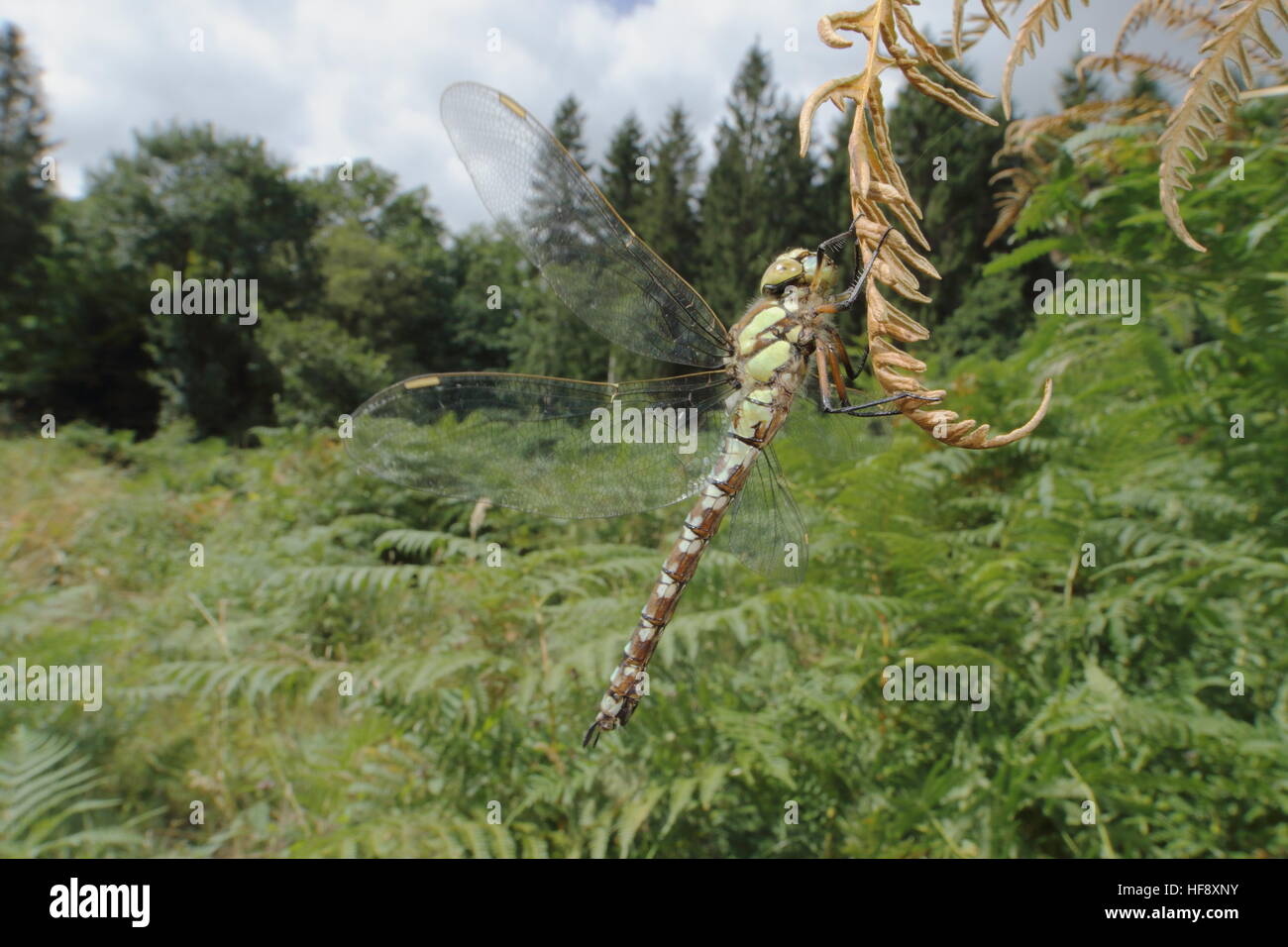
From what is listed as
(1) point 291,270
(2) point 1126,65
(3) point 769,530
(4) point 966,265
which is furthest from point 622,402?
(1) point 291,270

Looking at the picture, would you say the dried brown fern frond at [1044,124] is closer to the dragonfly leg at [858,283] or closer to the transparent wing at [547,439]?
the transparent wing at [547,439]

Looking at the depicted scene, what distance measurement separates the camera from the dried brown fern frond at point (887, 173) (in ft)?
1.60

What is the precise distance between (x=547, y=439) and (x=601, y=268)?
0.26 meters

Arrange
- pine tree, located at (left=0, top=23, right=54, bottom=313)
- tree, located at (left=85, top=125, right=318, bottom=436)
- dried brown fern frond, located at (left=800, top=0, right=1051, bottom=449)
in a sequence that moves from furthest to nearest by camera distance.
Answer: pine tree, located at (left=0, top=23, right=54, bottom=313) < tree, located at (left=85, top=125, right=318, bottom=436) < dried brown fern frond, located at (left=800, top=0, right=1051, bottom=449)

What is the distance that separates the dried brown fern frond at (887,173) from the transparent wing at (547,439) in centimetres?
35

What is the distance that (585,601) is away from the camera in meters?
2.62

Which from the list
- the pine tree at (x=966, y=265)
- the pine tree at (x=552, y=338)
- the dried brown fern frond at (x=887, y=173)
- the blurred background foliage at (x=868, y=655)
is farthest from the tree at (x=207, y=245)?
the dried brown fern frond at (x=887, y=173)

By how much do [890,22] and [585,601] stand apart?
2298 millimetres

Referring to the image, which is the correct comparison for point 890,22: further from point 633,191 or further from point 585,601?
point 633,191

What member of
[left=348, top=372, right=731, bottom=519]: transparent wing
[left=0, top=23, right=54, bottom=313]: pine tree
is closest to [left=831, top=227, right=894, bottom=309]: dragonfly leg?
[left=348, top=372, right=731, bottom=519]: transparent wing

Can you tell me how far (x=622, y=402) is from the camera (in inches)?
40.1

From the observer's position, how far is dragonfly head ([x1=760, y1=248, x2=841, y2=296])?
2.12 feet

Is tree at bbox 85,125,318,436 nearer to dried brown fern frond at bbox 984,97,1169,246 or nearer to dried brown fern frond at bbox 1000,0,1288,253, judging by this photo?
dried brown fern frond at bbox 984,97,1169,246

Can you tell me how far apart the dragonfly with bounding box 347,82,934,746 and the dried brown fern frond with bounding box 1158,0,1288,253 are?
0.83 feet
